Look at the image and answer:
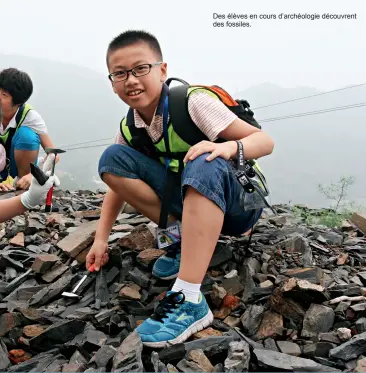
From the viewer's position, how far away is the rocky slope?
105 inches

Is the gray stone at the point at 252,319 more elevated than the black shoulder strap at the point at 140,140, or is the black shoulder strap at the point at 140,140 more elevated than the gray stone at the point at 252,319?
the black shoulder strap at the point at 140,140

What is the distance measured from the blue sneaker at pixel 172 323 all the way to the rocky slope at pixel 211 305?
64 millimetres

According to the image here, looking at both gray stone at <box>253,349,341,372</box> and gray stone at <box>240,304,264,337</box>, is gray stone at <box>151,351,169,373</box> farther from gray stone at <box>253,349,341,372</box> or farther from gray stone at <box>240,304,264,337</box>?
gray stone at <box>240,304,264,337</box>

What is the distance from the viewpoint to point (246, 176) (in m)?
2.89

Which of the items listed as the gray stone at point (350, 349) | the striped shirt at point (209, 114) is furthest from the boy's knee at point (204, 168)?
the gray stone at point (350, 349)

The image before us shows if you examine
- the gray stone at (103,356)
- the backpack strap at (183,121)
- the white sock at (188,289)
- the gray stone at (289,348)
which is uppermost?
the backpack strap at (183,121)

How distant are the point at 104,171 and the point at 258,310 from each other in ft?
5.46

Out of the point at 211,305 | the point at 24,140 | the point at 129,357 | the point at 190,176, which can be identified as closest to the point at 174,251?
the point at 211,305

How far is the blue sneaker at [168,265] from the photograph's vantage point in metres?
3.60

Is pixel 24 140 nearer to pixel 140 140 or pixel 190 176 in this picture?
pixel 140 140

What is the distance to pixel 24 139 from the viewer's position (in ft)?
19.9

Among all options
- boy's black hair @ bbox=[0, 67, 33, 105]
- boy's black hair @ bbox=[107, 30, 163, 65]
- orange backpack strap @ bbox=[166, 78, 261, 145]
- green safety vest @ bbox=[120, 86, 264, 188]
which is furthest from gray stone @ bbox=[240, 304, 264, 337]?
boy's black hair @ bbox=[0, 67, 33, 105]

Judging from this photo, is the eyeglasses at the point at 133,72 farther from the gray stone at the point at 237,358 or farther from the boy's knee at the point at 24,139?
the boy's knee at the point at 24,139

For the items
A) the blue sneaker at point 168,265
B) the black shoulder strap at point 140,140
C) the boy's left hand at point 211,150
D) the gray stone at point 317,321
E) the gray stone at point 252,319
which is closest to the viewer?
the boy's left hand at point 211,150
